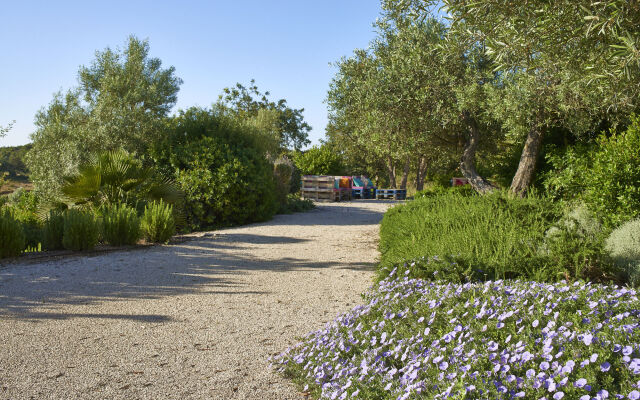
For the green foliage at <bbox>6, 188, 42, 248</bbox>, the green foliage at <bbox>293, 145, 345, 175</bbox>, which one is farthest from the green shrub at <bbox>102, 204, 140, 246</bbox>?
the green foliage at <bbox>293, 145, 345, 175</bbox>

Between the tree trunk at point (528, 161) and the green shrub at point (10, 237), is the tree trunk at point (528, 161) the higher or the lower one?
the higher one

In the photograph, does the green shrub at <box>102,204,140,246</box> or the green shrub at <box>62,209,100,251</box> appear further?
the green shrub at <box>102,204,140,246</box>

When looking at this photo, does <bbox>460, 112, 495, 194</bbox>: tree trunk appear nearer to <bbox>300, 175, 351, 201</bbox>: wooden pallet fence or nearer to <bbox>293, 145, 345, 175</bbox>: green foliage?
<bbox>300, 175, 351, 201</bbox>: wooden pallet fence

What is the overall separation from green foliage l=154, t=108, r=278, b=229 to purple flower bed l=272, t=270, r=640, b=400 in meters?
8.21

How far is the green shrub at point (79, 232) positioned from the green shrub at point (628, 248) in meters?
7.27

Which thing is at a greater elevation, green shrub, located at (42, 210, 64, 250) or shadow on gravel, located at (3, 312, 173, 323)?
green shrub, located at (42, 210, 64, 250)

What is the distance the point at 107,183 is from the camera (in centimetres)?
915

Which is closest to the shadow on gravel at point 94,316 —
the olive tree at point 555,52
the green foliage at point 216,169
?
the olive tree at point 555,52

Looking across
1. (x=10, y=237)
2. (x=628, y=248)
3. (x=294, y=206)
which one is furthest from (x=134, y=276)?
(x=294, y=206)

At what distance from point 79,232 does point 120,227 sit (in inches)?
27.8

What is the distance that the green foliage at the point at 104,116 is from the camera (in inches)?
495

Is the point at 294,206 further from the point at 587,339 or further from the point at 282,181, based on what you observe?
the point at 587,339

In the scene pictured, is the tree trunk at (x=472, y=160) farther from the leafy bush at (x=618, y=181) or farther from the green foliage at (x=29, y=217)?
the green foliage at (x=29, y=217)

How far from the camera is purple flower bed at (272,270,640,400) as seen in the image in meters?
1.90
